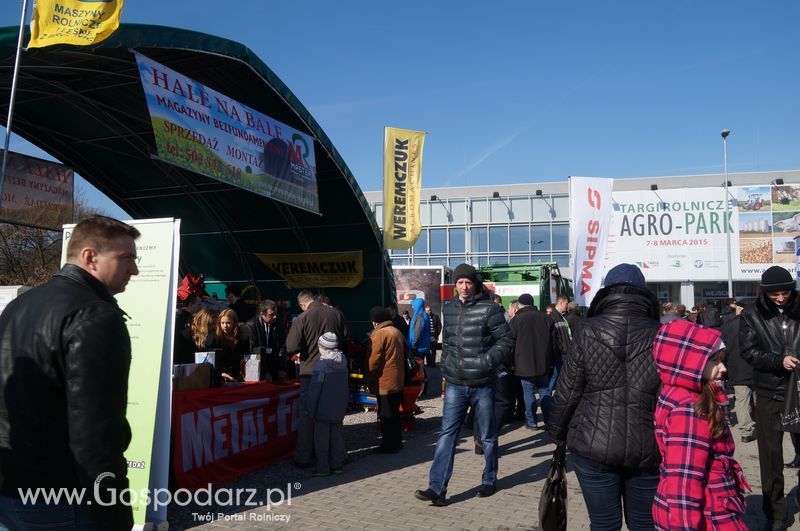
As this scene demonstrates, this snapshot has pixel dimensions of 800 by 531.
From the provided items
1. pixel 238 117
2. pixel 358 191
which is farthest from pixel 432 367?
pixel 238 117

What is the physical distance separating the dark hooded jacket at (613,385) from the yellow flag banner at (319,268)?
12459mm

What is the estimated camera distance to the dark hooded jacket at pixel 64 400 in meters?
2.06

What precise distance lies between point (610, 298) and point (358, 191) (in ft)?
36.3

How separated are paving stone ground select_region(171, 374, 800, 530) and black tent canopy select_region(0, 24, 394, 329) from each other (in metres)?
5.92

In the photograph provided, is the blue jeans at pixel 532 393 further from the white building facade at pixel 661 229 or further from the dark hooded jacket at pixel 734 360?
the white building facade at pixel 661 229

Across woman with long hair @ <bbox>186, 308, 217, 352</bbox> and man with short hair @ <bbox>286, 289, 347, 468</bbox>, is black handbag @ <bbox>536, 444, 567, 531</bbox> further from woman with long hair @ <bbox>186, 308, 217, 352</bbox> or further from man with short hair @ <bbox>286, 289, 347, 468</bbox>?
woman with long hair @ <bbox>186, 308, 217, 352</bbox>

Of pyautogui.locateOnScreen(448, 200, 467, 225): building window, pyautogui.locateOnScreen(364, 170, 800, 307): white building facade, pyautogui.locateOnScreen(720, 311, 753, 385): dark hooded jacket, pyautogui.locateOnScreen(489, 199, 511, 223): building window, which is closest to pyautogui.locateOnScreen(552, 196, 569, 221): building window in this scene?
pyautogui.locateOnScreen(364, 170, 800, 307): white building facade

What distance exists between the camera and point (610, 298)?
333 cm

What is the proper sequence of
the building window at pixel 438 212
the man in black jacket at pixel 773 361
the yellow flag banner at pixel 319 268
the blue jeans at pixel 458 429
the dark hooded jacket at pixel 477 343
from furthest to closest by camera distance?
the building window at pixel 438 212 → the yellow flag banner at pixel 319 268 → the dark hooded jacket at pixel 477 343 → the blue jeans at pixel 458 429 → the man in black jacket at pixel 773 361

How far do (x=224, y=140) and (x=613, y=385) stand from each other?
25.1 ft

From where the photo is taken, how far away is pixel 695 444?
268 cm

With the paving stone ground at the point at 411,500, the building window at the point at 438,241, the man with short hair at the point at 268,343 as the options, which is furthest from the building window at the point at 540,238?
the man with short hair at the point at 268,343

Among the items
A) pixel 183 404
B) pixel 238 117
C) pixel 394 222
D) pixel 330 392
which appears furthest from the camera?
pixel 394 222

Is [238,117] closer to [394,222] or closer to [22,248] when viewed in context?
[394,222]
